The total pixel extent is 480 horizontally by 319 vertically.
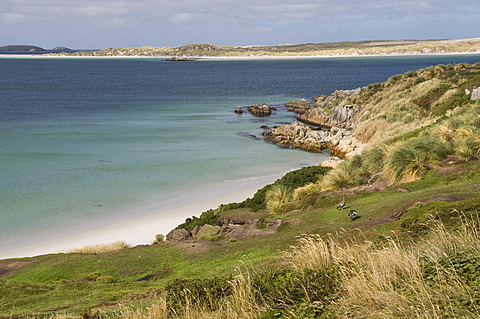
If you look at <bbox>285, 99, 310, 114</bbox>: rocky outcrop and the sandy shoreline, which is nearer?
the sandy shoreline

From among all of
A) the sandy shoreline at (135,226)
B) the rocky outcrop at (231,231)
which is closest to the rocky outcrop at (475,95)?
the sandy shoreline at (135,226)

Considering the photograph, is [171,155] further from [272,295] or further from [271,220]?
[272,295]

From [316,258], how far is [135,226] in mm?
17055

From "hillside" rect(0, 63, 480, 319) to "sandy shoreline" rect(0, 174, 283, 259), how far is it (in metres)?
2.82

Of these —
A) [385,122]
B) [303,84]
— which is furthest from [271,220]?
[303,84]

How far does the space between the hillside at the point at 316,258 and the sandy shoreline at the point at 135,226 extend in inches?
111

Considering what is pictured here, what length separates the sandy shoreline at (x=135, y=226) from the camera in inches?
815

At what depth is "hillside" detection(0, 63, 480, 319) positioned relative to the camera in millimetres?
5848

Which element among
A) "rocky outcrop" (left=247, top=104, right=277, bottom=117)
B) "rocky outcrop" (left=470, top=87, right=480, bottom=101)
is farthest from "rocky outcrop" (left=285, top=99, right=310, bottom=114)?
"rocky outcrop" (left=470, top=87, right=480, bottom=101)

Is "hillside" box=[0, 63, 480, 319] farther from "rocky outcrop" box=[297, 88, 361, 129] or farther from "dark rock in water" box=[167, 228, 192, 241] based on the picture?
"rocky outcrop" box=[297, 88, 361, 129]

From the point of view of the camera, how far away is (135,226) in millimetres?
23031

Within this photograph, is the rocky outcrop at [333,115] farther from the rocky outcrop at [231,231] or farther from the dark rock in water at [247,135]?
the rocky outcrop at [231,231]

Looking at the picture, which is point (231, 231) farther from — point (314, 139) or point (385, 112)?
point (385, 112)

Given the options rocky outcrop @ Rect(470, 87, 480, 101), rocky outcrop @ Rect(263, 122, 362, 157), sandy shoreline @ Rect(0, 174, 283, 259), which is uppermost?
rocky outcrop @ Rect(470, 87, 480, 101)
